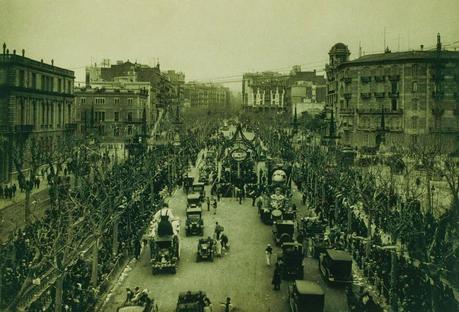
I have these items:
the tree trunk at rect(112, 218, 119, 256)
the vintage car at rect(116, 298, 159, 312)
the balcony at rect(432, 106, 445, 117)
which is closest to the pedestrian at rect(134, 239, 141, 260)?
the tree trunk at rect(112, 218, 119, 256)

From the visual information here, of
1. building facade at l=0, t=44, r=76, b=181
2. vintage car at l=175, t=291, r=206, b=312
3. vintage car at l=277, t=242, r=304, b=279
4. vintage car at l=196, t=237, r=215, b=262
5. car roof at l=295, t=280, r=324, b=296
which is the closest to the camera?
vintage car at l=175, t=291, r=206, b=312

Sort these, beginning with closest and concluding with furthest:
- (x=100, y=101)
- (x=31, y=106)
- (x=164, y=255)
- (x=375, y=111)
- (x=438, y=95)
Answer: (x=164, y=255) → (x=31, y=106) → (x=438, y=95) → (x=375, y=111) → (x=100, y=101)

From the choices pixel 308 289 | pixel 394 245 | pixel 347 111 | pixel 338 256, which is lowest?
pixel 308 289

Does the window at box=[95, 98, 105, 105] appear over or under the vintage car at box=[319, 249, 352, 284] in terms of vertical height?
over

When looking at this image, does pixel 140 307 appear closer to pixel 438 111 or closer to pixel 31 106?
pixel 31 106

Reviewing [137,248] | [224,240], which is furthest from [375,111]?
[137,248]

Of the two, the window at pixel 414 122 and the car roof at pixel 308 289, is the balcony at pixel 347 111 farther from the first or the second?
the car roof at pixel 308 289

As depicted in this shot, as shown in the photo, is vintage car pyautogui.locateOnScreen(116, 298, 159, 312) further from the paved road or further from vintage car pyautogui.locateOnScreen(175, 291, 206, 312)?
vintage car pyautogui.locateOnScreen(175, 291, 206, 312)

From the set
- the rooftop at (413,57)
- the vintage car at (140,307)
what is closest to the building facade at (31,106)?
the vintage car at (140,307)
